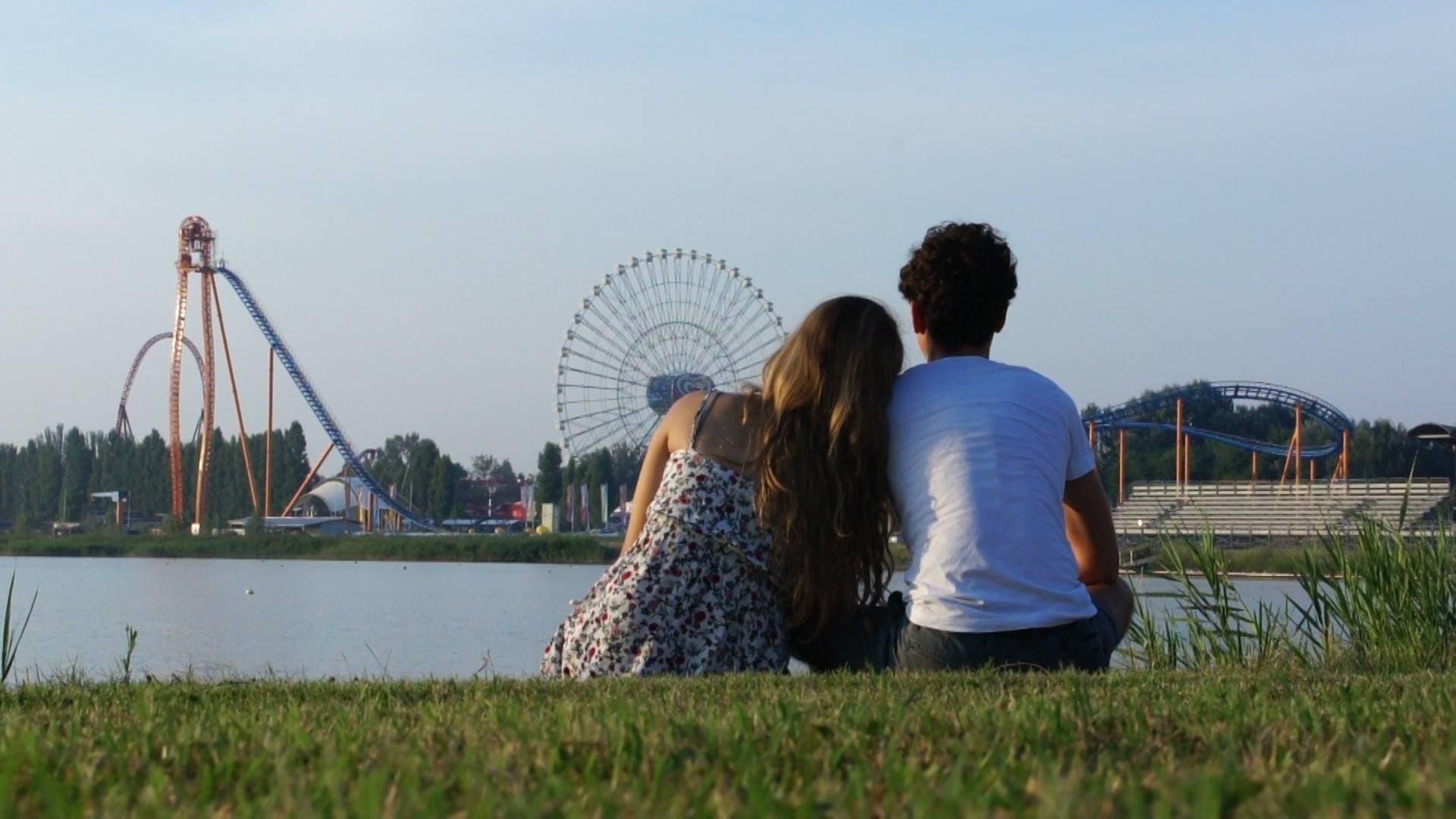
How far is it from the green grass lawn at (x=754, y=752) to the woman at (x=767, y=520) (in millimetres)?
730

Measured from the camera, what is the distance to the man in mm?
3926

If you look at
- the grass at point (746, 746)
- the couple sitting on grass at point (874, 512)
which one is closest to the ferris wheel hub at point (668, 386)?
the couple sitting on grass at point (874, 512)

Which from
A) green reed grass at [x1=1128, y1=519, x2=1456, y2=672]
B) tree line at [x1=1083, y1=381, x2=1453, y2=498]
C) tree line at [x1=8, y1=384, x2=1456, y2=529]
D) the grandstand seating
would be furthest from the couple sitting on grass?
tree line at [x1=8, y1=384, x2=1456, y2=529]

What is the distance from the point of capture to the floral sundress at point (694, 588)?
4082mm

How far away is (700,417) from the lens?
4.21 m

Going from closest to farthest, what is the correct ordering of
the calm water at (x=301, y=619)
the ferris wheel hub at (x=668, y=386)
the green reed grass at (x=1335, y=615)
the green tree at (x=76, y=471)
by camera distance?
the green reed grass at (x=1335, y=615)
the calm water at (x=301, y=619)
the ferris wheel hub at (x=668, y=386)
the green tree at (x=76, y=471)

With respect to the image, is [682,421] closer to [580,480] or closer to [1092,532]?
[1092,532]

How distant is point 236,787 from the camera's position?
1906 millimetres

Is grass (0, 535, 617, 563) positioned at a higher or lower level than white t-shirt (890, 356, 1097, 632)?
lower

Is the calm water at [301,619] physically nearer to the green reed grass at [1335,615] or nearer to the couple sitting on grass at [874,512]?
the green reed grass at [1335,615]

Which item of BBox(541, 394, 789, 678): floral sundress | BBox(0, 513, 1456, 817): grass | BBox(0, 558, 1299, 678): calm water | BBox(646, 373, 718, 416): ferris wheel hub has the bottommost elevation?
BBox(0, 558, 1299, 678): calm water

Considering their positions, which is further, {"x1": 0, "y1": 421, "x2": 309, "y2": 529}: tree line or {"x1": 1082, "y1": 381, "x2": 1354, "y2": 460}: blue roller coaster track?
{"x1": 0, "y1": 421, "x2": 309, "y2": 529}: tree line

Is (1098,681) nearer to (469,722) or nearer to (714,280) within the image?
(469,722)

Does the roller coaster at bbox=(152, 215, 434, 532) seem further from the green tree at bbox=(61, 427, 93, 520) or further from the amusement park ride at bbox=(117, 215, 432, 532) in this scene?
the green tree at bbox=(61, 427, 93, 520)
